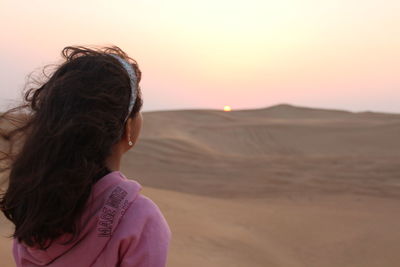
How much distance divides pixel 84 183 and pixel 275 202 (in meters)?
7.01

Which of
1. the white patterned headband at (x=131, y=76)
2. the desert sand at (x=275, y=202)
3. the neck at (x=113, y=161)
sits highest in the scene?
the white patterned headband at (x=131, y=76)

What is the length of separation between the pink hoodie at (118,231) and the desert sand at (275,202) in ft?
8.77

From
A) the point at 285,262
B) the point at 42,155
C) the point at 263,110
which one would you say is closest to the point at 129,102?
the point at 42,155

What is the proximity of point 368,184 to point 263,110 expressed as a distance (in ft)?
91.6

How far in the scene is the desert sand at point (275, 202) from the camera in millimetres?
4996

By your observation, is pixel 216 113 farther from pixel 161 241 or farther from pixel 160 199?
pixel 161 241

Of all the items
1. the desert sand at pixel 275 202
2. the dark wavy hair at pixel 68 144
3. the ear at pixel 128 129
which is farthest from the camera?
the desert sand at pixel 275 202

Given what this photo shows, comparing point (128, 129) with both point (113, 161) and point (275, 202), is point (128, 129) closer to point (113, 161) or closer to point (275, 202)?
point (113, 161)

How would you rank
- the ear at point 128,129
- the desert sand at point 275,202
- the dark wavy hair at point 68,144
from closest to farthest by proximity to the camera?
the dark wavy hair at point 68,144 → the ear at point 128,129 → the desert sand at point 275,202

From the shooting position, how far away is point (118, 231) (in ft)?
3.88

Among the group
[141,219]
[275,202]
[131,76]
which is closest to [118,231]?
[141,219]

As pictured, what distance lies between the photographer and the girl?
1167 millimetres

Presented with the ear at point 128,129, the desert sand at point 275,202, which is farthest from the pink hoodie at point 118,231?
the desert sand at point 275,202

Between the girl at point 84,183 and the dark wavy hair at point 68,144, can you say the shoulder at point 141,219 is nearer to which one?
the girl at point 84,183
